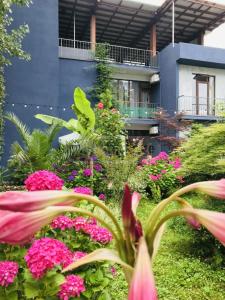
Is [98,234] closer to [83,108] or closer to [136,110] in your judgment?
[83,108]

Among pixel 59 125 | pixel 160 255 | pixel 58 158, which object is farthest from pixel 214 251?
pixel 59 125

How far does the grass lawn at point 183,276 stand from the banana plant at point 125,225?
306 cm

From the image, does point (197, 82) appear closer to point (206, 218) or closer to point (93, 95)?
point (93, 95)

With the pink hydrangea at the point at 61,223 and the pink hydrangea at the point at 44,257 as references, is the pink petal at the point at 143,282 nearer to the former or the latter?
the pink hydrangea at the point at 44,257

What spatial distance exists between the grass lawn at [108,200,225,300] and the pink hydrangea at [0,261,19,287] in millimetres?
1861

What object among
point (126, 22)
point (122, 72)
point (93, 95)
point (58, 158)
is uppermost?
point (126, 22)

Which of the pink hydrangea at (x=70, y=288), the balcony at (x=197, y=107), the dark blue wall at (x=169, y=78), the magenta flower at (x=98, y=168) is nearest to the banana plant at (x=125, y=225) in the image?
the pink hydrangea at (x=70, y=288)

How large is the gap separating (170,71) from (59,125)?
9819 millimetres

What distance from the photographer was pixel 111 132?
1028 centimetres

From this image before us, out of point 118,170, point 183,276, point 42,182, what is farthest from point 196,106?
point 42,182

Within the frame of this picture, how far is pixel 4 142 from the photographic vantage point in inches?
506

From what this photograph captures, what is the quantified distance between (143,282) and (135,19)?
63.6 ft

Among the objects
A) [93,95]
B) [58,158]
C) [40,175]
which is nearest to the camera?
[40,175]

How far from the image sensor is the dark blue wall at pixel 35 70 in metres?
13.4
